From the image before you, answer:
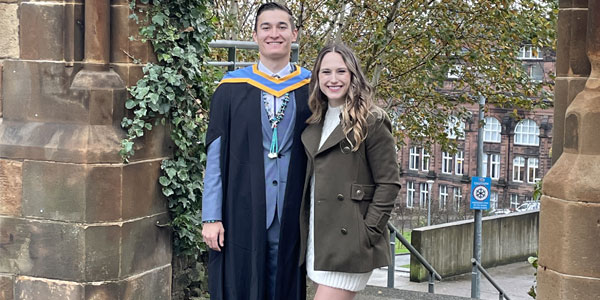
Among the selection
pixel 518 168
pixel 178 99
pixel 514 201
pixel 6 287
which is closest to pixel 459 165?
pixel 518 168

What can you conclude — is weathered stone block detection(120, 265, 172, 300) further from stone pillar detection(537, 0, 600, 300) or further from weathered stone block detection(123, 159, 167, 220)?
stone pillar detection(537, 0, 600, 300)

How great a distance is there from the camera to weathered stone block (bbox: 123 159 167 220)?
4.47 metres

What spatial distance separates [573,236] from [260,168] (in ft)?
4.41

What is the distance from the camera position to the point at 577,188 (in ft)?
11.3

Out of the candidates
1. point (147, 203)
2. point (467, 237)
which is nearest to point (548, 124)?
point (467, 237)

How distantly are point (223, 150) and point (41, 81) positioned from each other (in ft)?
3.89

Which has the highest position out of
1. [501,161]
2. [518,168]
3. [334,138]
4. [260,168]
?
[334,138]

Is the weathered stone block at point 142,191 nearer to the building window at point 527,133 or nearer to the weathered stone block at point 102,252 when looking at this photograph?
the weathered stone block at point 102,252

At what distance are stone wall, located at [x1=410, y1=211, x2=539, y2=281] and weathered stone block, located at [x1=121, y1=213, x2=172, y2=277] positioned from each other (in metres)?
11.1

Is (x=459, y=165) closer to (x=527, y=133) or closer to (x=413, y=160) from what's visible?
(x=413, y=160)

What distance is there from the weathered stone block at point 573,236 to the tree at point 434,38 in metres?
11.3

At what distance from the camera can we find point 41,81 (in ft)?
14.8

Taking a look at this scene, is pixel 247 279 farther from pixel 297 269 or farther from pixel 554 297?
pixel 554 297

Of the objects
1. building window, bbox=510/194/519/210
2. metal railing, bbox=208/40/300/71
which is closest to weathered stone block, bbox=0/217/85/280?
metal railing, bbox=208/40/300/71
